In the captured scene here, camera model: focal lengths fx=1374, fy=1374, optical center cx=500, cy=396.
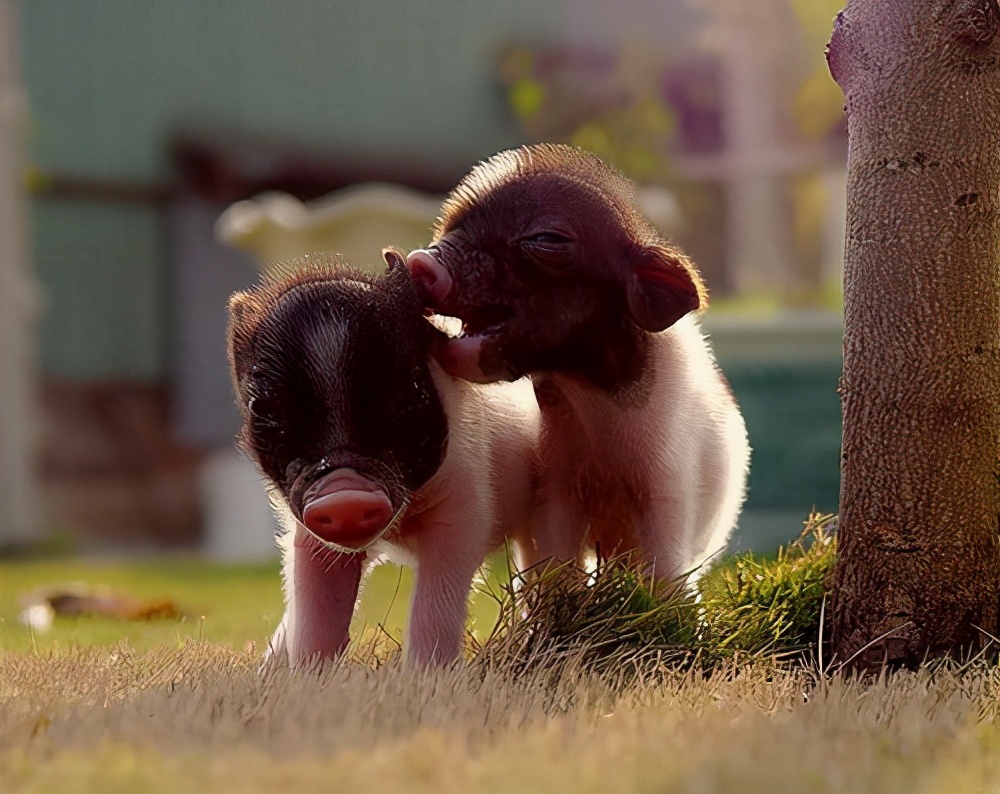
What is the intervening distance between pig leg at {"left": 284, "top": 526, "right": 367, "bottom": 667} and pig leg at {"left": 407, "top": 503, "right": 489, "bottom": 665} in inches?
6.2

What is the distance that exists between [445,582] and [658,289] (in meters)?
0.57

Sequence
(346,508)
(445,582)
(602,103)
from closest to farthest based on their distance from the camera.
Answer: (346,508) < (445,582) < (602,103)

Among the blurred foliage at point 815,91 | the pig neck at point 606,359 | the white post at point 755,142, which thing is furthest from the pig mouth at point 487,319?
the blurred foliage at point 815,91

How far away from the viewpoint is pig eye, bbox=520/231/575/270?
215 cm

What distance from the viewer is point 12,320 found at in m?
6.84

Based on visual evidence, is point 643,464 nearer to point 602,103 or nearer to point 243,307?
point 243,307

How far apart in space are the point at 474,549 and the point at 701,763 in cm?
70

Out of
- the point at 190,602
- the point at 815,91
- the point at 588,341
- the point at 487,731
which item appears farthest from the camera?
the point at 815,91

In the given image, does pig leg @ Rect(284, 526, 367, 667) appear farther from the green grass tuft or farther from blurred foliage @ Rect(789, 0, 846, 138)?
blurred foliage @ Rect(789, 0, 846, 138)

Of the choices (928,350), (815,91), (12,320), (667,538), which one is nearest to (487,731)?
(667,538)

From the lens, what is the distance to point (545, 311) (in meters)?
2.18

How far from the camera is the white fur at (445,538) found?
2117 millimetres

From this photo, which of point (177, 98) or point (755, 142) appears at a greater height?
point (177, 98)

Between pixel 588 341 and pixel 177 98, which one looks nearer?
A: pixel 588 341
